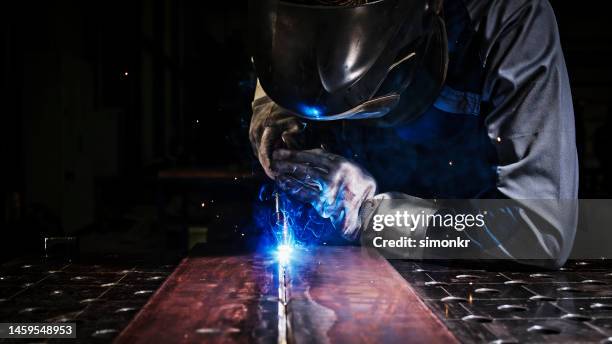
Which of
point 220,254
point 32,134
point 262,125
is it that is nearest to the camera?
point 220,254

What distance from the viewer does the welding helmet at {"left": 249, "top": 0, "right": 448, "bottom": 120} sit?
1236 millimetres

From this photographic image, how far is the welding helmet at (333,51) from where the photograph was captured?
1.24 meters

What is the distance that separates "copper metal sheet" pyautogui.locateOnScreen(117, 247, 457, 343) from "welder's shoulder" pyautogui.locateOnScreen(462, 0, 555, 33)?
2.57 feet

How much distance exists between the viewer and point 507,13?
1622 millimetres

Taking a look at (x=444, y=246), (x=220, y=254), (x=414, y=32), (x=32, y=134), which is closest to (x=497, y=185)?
(x=444, y=246)

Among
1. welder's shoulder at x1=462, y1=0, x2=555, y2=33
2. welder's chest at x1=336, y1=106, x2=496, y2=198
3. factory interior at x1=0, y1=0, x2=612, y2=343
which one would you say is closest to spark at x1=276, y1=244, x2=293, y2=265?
factory interior at x1=0, y1=0, x2=612, y2=343

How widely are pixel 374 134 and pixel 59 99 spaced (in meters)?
4.06

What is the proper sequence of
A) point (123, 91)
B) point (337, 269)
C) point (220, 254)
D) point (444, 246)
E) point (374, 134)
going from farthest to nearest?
point (123, 91) < point (374, 134) < point (444, 246) < point (220, 254) < point (337, 269)

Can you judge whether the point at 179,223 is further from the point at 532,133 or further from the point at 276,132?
the point at 532,133

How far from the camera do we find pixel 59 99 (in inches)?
207

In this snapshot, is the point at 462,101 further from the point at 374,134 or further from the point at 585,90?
the point at 585,90

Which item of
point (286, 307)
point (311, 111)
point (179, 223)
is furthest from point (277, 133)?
point (179, 223)

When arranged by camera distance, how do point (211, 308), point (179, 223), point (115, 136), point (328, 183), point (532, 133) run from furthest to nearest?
point (115, 136) < point (179, 223) < point (328, 183) < point (532, 133) < point (211, 308)

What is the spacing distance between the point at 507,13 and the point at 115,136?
6858mm
